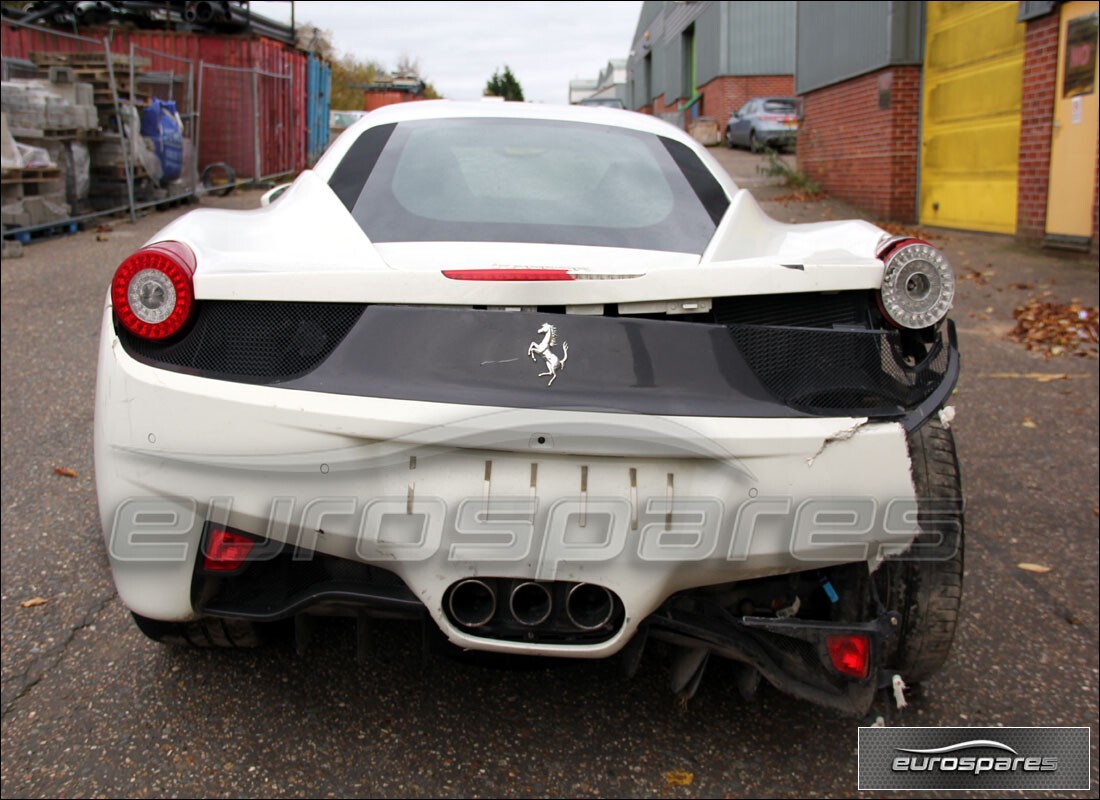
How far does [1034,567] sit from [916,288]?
1805 millimetres

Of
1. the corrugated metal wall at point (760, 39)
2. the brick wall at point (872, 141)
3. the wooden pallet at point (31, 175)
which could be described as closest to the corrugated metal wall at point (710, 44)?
the corrugated metal wall at point (760, 39)

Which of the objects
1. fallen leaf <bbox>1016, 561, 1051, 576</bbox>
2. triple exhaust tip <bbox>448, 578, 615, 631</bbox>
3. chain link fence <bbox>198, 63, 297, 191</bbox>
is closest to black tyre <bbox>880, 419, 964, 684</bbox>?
triple exhaust tip <bbox>448, 578, 615, 631</bbox>

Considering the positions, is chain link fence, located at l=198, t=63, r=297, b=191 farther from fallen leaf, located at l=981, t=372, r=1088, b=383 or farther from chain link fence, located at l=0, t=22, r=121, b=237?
fallen leaf, located at l=981, t=372, r=1088, b=383

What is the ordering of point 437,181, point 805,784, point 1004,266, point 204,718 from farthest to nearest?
1. point 1004,266
2. point 437,181
3. point 204,718
4. point 805,784

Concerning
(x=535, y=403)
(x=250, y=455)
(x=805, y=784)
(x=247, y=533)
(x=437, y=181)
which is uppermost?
(x=437, y=181)

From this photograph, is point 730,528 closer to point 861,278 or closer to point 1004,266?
point 861,278

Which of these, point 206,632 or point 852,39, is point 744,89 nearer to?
point 852,39

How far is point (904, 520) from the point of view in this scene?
207 cm

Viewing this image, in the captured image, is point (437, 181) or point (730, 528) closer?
point (730, 528)

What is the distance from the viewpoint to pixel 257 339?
2.07m

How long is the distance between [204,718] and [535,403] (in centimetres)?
132

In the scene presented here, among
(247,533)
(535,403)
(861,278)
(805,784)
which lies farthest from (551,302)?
(805,784)

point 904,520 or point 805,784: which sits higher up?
point 904,520


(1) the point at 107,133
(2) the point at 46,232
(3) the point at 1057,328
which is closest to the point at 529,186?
(3) the point at 1057,328
